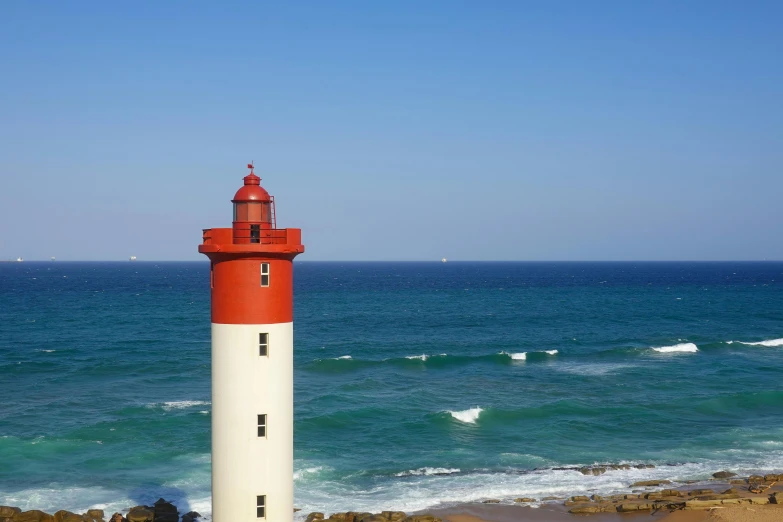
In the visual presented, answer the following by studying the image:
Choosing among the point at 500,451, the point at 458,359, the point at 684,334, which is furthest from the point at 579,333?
the point at 500,451

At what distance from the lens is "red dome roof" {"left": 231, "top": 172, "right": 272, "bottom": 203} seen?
47.1 feet

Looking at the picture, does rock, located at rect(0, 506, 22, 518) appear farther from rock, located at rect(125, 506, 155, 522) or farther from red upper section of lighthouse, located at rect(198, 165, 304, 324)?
red upper section of lighthouse, located at rect(198, 165, 304, 324)

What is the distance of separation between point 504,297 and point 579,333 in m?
44.7

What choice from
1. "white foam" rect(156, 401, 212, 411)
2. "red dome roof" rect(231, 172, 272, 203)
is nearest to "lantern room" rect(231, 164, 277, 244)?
"red dome roof" rect(231, 172, 272, 203)

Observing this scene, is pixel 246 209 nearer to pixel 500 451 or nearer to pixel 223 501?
pixel 223 501

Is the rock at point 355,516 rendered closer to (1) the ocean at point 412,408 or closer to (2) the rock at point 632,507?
(1) the ocean at point 412,408

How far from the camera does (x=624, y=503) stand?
81.1 ft

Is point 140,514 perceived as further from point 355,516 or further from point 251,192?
point 251,192

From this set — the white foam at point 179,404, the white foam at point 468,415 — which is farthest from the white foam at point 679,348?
the white foam at point 179,404

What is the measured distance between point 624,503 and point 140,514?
598 inches

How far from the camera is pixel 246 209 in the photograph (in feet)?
47.1

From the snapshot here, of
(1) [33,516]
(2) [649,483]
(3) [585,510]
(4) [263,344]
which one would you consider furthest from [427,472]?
(4) [263,344]

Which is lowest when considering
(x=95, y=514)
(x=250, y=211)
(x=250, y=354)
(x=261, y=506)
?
(x=95, y=514)

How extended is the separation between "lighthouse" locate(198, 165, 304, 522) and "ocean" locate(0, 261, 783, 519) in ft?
35.5
